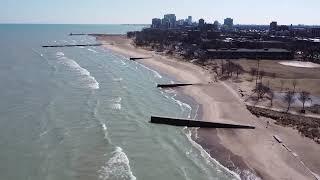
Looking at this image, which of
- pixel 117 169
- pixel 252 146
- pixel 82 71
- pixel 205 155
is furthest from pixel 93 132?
pixel 82 71

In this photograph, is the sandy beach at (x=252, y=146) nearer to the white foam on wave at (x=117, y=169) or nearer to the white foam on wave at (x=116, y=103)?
the white foam on wave at (x=117, y=169)

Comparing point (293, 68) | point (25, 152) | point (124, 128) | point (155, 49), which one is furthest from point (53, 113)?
point (155, 49)

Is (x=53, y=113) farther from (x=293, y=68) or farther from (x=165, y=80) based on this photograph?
(x=293, y=68)

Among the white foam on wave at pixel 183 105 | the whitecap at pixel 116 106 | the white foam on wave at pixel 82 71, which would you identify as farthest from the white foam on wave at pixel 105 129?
the white foam on wave at pixel 82 71

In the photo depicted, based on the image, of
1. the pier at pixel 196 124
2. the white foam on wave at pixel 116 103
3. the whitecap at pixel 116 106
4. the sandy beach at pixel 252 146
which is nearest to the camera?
the sandy beach at pixel 252 146

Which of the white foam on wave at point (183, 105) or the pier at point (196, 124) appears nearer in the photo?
the pier at point (196, 124)

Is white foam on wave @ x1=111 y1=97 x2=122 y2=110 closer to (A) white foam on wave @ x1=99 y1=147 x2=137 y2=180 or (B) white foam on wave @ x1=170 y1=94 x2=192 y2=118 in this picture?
(B) white foam on wave @ x1=170 y1=94 x2=192 y2=118

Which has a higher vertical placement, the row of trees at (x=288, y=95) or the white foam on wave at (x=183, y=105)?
the row of trees at (x=288, y=95)
